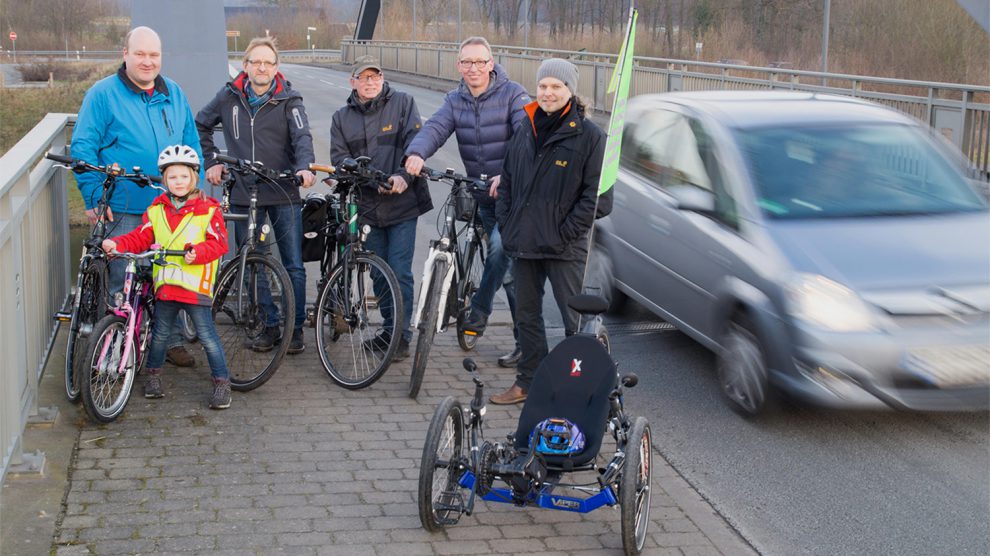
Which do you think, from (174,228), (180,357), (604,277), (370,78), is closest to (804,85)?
(604,277)

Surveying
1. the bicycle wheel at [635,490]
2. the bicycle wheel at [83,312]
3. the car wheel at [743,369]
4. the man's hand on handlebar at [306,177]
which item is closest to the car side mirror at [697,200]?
the car wheel at [743,369]

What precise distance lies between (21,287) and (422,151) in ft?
8.31

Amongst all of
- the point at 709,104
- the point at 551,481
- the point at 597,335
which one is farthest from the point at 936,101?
the point at 551,481

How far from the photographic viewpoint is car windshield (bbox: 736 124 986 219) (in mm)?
7219

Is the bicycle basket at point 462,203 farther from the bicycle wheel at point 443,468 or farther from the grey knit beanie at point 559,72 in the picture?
the bicycle wheel at point 443,468

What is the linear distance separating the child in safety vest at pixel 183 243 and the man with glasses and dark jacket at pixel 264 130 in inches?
28.9

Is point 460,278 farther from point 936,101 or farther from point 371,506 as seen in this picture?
point 936,101

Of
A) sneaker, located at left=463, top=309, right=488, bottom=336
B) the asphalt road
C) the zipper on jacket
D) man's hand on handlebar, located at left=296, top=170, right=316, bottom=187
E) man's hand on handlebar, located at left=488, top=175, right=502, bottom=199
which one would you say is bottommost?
the asphalt road

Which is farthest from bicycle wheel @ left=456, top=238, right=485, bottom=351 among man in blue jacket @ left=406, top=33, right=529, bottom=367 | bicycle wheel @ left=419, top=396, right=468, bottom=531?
bicycle wheel @ left=419, top=396, right=468, bottom=531

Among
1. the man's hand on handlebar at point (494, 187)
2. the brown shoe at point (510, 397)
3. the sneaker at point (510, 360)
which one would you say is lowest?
the sneaker at point (510, 360)

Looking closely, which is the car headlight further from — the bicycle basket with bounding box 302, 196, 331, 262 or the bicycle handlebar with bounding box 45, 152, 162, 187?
the bicycle handlebar with bounding box 45, 152, 162, 187

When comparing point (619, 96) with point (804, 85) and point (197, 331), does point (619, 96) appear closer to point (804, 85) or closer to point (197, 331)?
point (197, 331)

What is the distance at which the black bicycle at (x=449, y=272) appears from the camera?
7.23 meters

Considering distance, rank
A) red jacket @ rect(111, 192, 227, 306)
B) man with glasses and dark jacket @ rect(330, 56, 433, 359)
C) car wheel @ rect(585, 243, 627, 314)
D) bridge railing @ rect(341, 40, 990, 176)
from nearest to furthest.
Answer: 1. red jacket @ rect(111, 192, 227, 306)
2. man with glasses and dark jacket @ rect(330, 56, 433, 359)
3. car wheel @ rect(585, 243, 627, 314)
4. bridge railing @ rect(341, 40, 990, 176)
